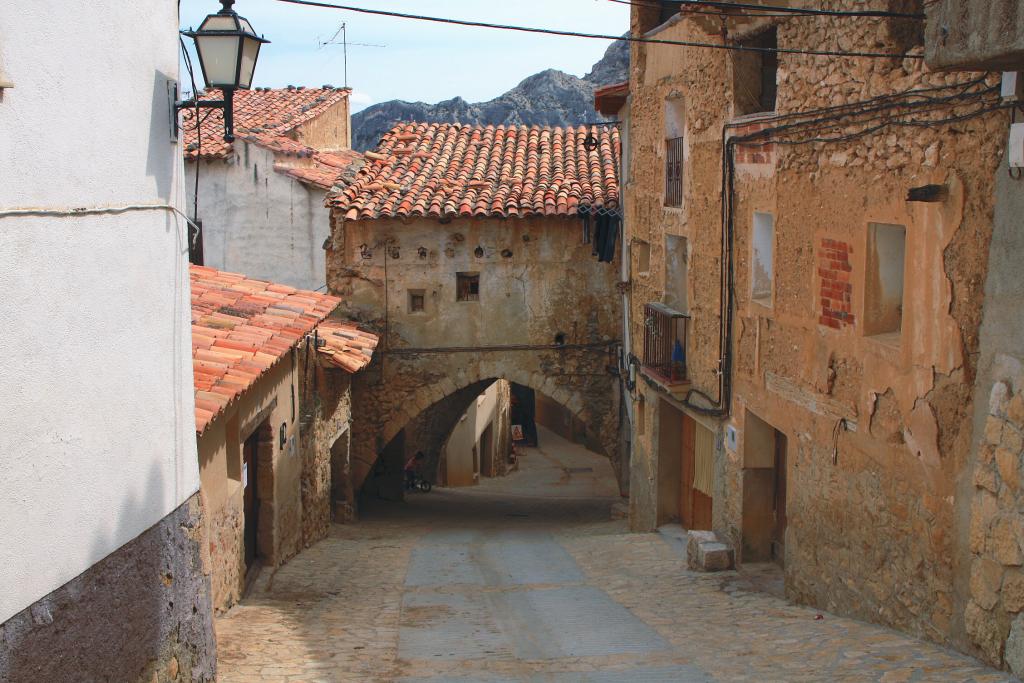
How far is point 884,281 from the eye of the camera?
8.48 m

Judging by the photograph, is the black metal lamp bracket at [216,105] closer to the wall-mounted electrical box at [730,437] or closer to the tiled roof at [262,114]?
the wall-mounted electrical box at [730,437]

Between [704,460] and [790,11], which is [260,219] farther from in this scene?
[790,11]

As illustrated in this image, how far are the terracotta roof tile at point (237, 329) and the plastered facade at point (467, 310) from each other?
12.7 feet

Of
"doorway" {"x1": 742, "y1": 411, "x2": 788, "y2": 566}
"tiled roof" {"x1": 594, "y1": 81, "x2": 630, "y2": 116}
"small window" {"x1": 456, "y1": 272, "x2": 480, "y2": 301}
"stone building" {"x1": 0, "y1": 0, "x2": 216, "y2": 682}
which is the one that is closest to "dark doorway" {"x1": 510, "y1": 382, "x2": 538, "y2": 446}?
"small window" {"x1": 456, "y1": 272, "x2": 480, "y2": 301}

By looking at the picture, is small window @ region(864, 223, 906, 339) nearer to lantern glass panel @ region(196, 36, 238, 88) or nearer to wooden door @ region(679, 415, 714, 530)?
lantern glass panel @ region(196, 36, 238, 88)

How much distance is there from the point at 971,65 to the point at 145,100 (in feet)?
14.4

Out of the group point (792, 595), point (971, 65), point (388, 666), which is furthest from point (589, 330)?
point (971, 65)

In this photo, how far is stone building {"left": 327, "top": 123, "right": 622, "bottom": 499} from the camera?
734 inches

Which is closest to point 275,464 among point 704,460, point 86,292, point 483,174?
point 704,460

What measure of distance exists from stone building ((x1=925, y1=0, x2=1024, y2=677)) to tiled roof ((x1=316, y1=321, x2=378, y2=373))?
979 cm

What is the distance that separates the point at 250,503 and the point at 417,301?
7843 millimetres

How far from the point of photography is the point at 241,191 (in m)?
21.1

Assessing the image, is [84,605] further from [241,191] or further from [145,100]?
[241,191]

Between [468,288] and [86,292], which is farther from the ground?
[86,292]
